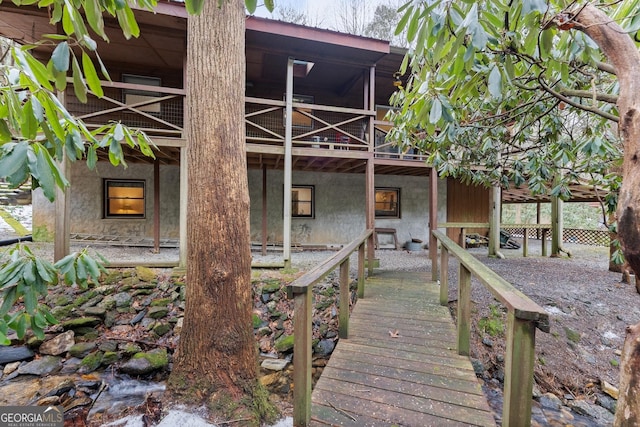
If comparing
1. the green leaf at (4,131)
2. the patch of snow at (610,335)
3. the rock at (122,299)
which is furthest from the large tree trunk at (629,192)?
the rock at (122,299)

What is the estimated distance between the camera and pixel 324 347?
4234 mm

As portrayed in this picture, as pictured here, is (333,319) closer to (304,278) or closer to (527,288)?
(304,278)

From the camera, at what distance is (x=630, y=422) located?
130 centimetres

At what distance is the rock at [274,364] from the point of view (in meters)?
3.83

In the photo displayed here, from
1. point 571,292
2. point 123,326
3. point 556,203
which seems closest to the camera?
point 123,326

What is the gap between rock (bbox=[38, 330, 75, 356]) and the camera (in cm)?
388

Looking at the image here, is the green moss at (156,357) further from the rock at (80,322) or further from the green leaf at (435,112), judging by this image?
the green leaf at (435,112)

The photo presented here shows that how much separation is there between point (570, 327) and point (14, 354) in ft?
25.1

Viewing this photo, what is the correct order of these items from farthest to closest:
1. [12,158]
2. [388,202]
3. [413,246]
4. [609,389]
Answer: [388,202] → [413,246] → [609,389] → [12,158]

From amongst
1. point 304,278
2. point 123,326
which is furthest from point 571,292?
point 123,326

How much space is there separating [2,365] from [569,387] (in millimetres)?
6924

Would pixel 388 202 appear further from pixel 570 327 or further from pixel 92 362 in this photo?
pixel 92 362

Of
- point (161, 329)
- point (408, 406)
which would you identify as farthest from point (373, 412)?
point (161, 329)

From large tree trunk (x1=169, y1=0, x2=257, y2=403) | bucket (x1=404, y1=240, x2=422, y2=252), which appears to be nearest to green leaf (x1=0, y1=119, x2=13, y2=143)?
large tree trunk (x1=169, y1=0, x2=257, y2=403)
